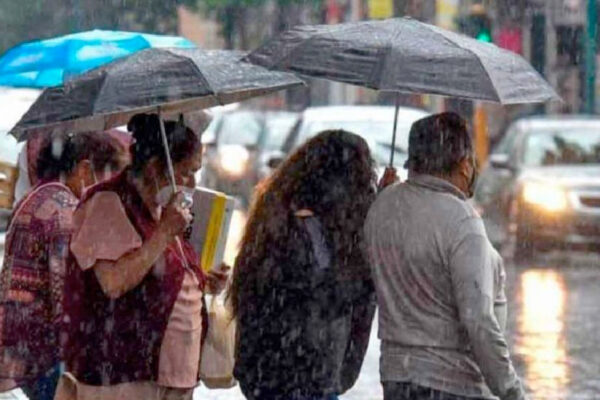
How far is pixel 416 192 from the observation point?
5.54m

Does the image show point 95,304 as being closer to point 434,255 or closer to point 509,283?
point 434,255

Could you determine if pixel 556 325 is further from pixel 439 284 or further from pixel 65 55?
pixel 439 284

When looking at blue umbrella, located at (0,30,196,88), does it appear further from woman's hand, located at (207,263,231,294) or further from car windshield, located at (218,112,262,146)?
car windshield, located at (218,112,262,146)

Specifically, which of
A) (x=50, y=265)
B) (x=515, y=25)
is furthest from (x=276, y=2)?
(x=50, y=265)

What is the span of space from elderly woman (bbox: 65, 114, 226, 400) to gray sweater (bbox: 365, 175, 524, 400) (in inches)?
23.5

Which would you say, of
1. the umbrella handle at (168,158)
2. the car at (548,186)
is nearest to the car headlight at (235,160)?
the car at (548,186)

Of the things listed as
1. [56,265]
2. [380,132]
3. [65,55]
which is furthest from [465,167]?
[380,132]

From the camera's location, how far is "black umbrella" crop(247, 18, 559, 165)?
18.7ft

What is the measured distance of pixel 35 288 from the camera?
20.6ft

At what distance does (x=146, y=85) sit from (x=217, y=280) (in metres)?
0.74

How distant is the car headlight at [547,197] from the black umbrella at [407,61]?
1360 centimetres

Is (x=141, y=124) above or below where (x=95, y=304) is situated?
above

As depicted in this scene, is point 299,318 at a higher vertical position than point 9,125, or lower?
higher

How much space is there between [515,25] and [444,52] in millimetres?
37793
